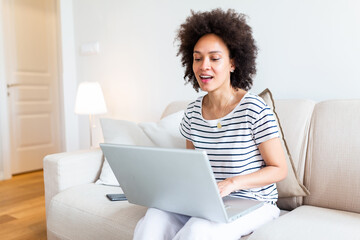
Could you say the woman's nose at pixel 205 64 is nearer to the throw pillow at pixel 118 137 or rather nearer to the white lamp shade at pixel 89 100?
the throw pillow at pixel 118 137

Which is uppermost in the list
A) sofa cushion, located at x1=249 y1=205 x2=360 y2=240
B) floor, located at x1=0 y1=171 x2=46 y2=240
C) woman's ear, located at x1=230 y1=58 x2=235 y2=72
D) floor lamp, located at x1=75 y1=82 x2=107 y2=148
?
woman's ear, located at x1=230 y1=58 x2=235 y2=72

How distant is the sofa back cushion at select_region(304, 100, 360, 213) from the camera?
1400 mm

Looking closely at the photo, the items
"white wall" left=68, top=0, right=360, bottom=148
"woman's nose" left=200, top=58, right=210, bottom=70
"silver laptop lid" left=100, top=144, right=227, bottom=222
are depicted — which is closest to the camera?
"silver laptop lid" left=100, top=144, right=227, bottom=222

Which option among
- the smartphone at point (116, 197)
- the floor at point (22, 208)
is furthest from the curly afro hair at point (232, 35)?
the floor at point (22, 208)

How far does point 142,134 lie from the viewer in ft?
6.25

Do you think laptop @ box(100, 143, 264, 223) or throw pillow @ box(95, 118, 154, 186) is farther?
throw pillow @ box(95, 118, 154, 186)

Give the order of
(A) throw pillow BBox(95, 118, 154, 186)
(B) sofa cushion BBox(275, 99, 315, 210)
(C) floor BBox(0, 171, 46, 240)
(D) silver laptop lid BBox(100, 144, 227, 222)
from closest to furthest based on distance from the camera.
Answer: (D) silver laptop lid BBox(100, 144, 227, 222) < (B) sofa cushion BBox(275, 99, 315, 210) < (A) throw pillow BBox(95, 118, 154, 186) < (C) floor BBox(0, 171, 46, 240)

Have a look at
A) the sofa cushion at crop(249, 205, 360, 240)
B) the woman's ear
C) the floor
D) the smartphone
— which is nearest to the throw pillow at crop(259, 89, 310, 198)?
the sofa cushion at crop(249, 205, 360, 240)

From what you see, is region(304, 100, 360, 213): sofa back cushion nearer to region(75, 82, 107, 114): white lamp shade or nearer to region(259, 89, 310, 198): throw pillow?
region(259, 89, 310, 198): throw pillow

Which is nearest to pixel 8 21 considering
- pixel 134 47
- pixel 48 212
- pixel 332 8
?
pixel 134 47

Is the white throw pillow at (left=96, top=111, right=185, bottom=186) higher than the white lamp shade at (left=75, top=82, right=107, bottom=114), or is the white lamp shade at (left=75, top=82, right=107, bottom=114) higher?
the white lamp shade at (left=75, top=82, right=107, bottom=114)

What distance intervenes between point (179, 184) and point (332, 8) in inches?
49.5

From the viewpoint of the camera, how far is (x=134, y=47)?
267cm

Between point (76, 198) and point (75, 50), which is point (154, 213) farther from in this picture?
point (75, 50)
